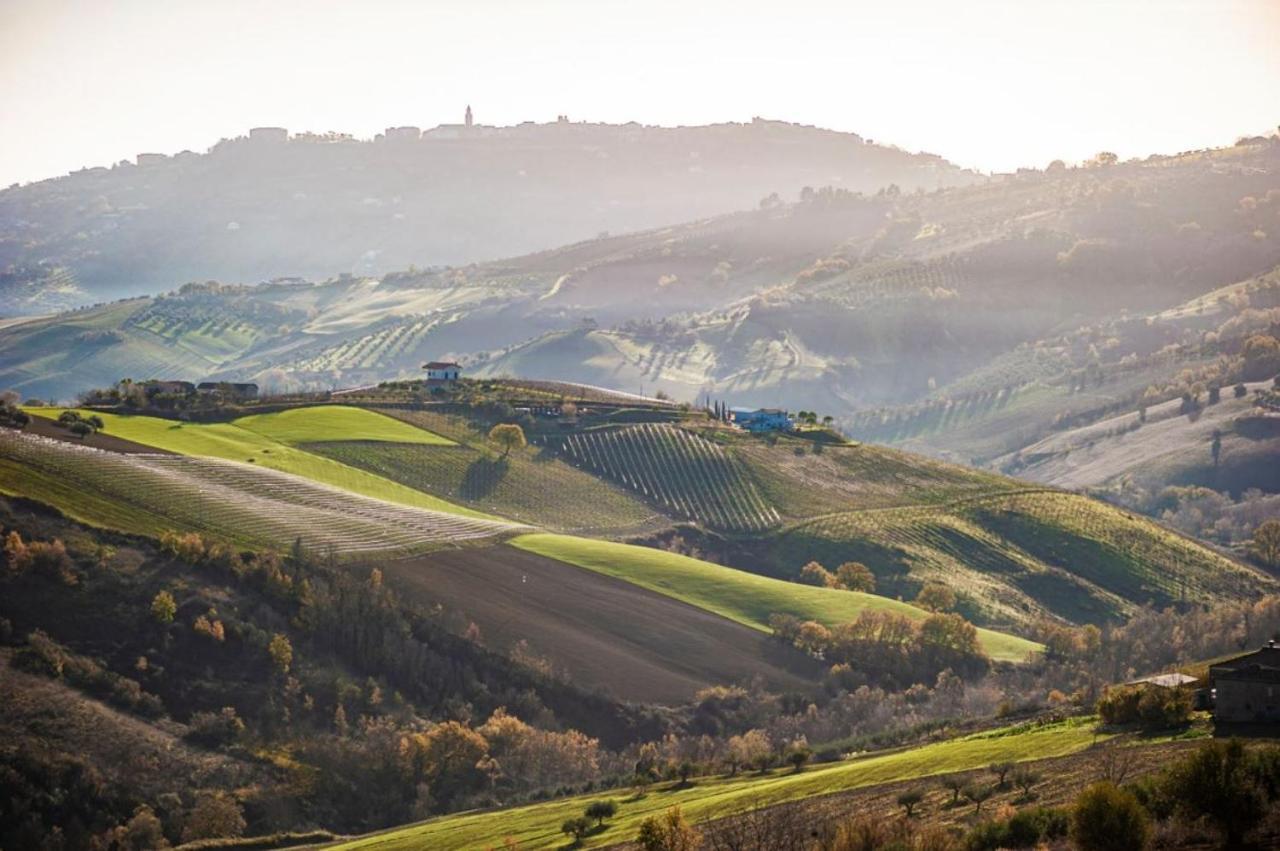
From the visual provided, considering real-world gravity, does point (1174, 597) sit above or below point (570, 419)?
below

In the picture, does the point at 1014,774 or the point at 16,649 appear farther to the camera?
the point at 16,649

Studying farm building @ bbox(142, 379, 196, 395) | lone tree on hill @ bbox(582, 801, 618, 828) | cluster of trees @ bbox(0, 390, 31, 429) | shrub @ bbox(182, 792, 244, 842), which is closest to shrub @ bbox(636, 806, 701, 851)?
lone tree on hill @ bbox(582, 801, 618, 828)

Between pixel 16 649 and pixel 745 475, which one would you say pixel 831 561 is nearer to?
→ pixel 745 475

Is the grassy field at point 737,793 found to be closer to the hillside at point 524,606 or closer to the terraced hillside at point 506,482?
the hillside at point 524,606

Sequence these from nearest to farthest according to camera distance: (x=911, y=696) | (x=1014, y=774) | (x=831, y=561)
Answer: (x=1014, y=774)
(x=911, y=696)
(x=831, y=561)

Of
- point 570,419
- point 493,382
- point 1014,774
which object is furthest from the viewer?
point 493,382

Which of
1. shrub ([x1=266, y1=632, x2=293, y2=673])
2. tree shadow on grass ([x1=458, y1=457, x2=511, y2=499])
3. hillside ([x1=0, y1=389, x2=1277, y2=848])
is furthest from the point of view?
tree shadow on grass ([x1=458, y1=457, x2=511, y2=499])

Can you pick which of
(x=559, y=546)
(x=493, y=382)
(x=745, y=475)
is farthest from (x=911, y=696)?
(x=493, y=382)

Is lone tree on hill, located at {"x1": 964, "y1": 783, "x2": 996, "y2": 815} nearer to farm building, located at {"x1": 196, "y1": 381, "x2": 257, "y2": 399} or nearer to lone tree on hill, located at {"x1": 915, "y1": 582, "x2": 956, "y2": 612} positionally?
lone tree on hill, located at {"x1": 915, "y1": 582, "x2": 956, "y2": 612}
